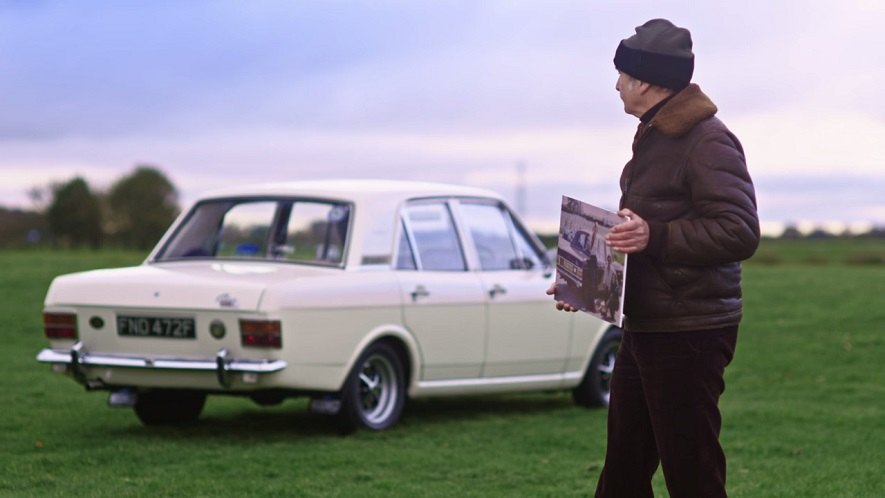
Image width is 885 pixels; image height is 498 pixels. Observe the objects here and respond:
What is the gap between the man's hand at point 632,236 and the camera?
5266mm

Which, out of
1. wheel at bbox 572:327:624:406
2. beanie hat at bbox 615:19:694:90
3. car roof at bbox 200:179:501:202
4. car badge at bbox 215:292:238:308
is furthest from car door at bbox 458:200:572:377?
beanie hat at bbox 615:19:694:90

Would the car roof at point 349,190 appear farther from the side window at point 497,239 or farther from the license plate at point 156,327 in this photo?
the license plate at point 156,327

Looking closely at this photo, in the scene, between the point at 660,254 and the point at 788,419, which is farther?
the point at 788,419

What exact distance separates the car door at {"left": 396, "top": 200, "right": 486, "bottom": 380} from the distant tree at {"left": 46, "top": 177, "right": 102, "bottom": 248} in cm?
10931

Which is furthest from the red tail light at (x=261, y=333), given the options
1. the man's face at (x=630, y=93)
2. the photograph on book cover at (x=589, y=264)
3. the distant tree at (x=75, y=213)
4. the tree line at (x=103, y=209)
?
the distant tree at (x=75, y=213)

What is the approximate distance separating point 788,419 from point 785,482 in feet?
12.2

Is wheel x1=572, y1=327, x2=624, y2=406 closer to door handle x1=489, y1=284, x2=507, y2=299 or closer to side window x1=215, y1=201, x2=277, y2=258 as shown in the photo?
door handle x1=489, y1=284, x2=507, y2=299

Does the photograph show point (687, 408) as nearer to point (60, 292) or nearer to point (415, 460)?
point (415, 460)

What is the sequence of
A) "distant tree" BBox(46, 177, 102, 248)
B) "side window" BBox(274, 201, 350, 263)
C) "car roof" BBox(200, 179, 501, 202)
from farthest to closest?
"distant tree" BBox(46, 177, 102, 248) → "car roof" BBox(200, 179, 501, 202) → "side window" BBox(274, 201, 350, 263)

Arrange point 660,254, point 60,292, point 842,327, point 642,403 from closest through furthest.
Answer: point 660,254 → point 642,403 → point 60,292 → point 842,327

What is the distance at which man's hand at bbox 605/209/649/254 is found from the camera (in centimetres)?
527

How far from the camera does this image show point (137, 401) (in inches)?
436

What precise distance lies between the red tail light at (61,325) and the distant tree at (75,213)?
10987 centimetres

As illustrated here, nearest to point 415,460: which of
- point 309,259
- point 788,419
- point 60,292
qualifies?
point 309,259
